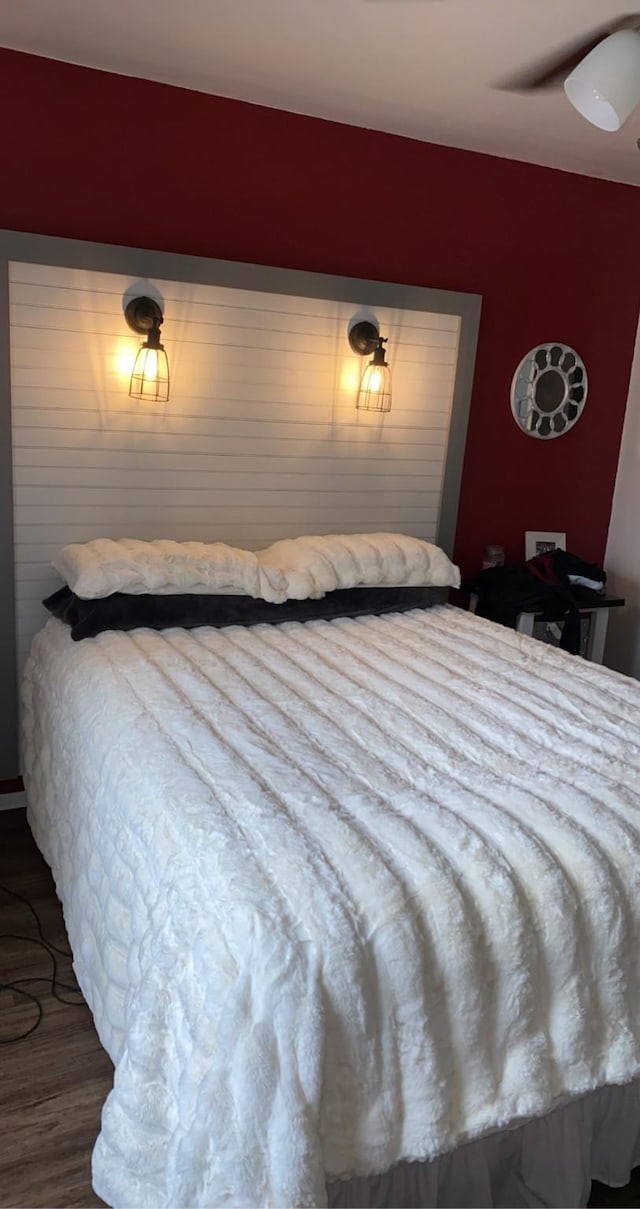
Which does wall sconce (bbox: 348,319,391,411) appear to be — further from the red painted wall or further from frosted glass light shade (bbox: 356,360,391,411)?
the red painted wall

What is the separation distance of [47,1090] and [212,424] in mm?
2038

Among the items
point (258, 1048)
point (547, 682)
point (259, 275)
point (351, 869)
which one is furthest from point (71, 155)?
point (258, 1048)

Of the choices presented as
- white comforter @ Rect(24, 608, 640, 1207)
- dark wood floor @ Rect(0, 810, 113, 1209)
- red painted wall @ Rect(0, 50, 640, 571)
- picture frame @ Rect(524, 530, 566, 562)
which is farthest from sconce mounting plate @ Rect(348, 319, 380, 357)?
dark wood floor @ Rect(0, 810, 113, 1209)

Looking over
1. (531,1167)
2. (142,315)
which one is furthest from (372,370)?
(531,1167)

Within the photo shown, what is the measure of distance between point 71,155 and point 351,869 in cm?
236

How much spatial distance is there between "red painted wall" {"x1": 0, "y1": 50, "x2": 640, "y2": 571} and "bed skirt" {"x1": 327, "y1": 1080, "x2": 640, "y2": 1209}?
240 cm

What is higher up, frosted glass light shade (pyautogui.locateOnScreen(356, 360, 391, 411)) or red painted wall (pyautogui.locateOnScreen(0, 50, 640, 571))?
red painted wall (pyautogui.locateOnScreen(0, 50, 640, 571))

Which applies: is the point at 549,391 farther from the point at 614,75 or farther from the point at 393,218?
the point at 614,75

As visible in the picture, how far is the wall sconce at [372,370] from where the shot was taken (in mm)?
3143

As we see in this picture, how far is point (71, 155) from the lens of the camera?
2637mm

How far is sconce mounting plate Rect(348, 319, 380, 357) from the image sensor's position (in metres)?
3.14

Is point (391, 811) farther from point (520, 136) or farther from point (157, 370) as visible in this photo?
point (520, 136)

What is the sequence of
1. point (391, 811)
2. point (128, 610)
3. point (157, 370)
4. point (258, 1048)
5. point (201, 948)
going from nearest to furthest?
point (258, 1048) → point (201, 948) → point (391, 811) → point (128, 610) → point (157, 370)

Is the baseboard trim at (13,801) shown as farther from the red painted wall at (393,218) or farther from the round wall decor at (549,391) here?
the round wall decor at (549,391)
